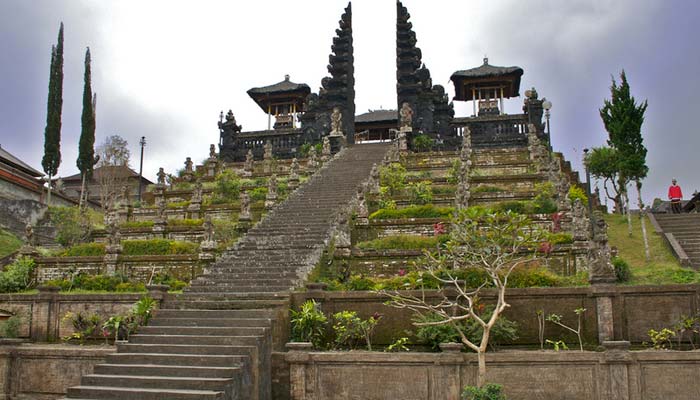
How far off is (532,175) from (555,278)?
38.1 ft

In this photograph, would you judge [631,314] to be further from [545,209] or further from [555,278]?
[545,209]

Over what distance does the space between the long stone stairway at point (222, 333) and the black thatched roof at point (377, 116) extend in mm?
32423

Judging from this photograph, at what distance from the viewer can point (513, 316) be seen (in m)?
13.5

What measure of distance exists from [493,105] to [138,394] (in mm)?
37973

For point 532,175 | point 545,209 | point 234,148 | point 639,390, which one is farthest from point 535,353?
point 234,148

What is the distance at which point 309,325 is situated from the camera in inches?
531

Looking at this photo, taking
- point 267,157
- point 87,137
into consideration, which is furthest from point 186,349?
point 87,137

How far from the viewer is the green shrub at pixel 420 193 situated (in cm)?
2336

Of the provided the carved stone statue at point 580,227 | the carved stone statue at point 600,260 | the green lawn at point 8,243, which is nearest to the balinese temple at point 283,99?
the green lawn at point 8,243

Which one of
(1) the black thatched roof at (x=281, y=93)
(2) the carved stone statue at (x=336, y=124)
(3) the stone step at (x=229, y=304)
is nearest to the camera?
(3) the stone step at (x=229, y=304)

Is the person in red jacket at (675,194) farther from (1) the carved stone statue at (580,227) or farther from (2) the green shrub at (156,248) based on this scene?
(2) the green shrub at (156,248)

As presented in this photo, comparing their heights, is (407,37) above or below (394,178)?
above

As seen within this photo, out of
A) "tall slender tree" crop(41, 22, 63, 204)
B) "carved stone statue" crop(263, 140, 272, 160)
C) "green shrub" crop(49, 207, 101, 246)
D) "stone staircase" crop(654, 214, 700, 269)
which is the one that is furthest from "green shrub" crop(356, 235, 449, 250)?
"tall slender tree" crop(41, 22, 63, 204)

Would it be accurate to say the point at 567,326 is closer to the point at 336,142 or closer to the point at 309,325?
the point at 309,325
